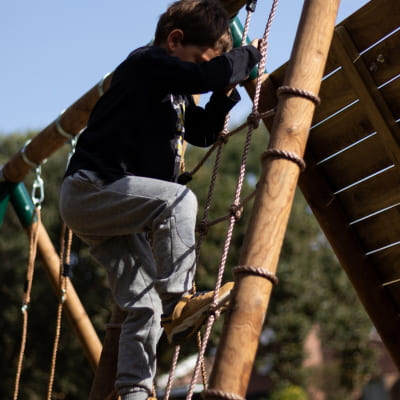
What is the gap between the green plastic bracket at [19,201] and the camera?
4.41m

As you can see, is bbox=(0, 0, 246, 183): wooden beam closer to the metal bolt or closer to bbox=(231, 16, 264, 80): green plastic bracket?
bbox=(231, 16, 264, 80): green plastic bracket

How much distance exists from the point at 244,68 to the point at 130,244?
0.73 metres

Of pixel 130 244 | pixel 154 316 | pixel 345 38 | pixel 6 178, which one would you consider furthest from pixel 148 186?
pixel 6 178

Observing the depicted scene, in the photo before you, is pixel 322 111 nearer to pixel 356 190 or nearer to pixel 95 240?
pixel 356 190

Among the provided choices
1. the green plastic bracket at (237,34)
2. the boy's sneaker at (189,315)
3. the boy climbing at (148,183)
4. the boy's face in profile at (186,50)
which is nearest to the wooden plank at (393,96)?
the green plastic bracket at (237,34)

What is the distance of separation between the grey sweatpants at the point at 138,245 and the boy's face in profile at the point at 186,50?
495mm

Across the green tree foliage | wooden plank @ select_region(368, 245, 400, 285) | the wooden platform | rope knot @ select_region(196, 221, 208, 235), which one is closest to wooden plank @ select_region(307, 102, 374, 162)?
the wooden platform

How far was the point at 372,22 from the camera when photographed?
2686 millimetres

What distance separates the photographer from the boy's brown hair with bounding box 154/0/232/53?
2369 mm

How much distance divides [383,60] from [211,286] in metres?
13.3

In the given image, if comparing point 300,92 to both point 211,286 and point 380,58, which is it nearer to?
point 380,58

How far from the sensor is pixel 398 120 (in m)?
2.79

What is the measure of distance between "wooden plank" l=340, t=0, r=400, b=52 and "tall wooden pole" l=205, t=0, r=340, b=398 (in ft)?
1.98

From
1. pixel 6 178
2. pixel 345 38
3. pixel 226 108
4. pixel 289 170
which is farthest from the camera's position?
pixel 6 178
